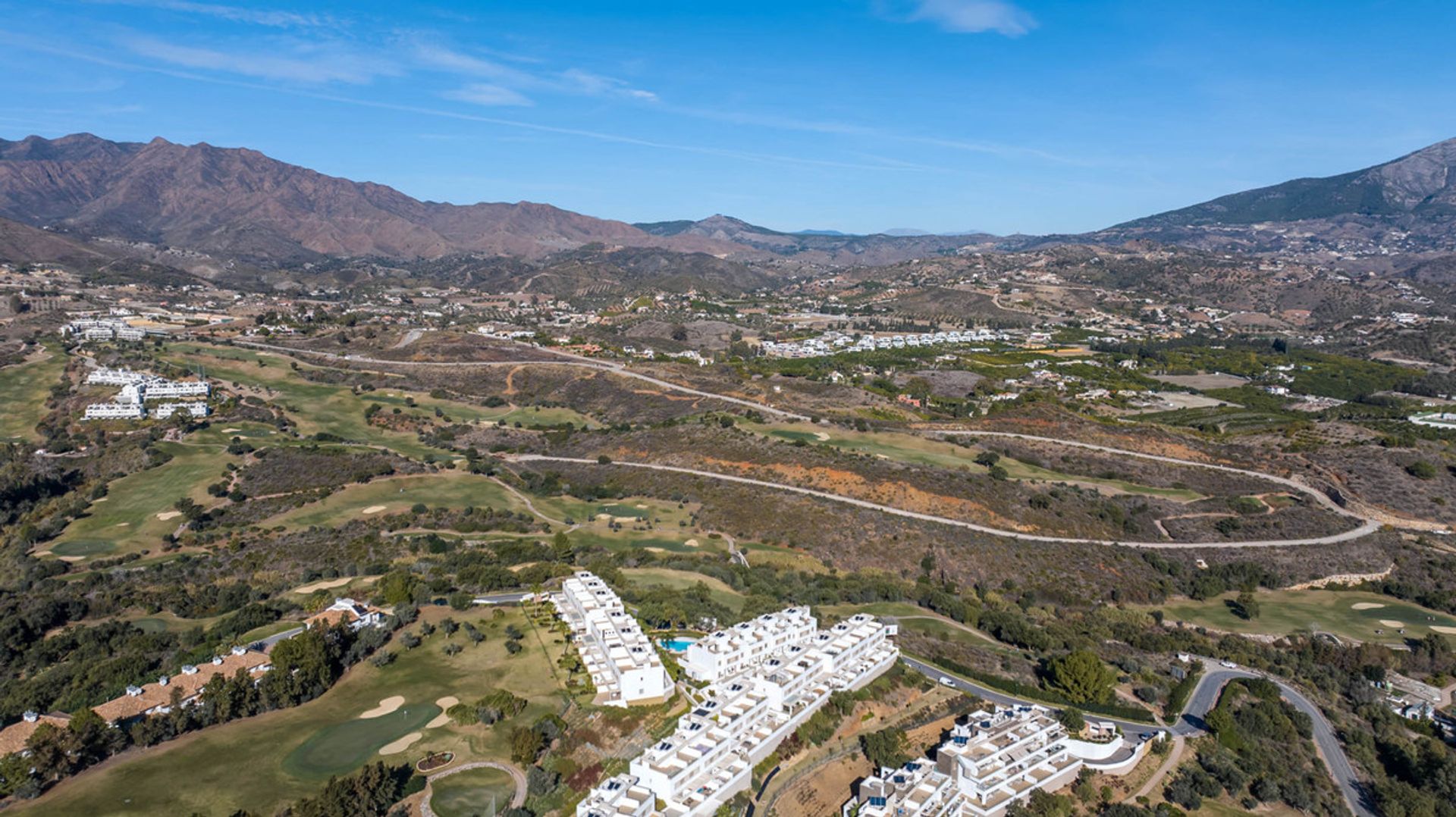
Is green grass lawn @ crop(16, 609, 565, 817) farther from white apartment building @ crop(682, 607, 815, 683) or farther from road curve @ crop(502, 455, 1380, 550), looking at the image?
road curve @ crop(502, 455, 1380, 550)

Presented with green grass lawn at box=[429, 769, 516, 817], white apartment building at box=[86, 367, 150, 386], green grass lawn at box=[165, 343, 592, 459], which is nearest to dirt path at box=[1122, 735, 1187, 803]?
green grass lawn at box=[429, 769, 516, 817]

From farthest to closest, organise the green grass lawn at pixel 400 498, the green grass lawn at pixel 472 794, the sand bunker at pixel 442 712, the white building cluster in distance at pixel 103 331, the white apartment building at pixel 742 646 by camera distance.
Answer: the white building cluster in distance at pixel 103 331
the green grass lawn at pixel 400 498
the white apartment building at pixel 742 646
the sand bunker at pixel 442 712
the green grass lawn at pixel 472 794

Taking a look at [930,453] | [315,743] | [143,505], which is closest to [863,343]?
[930,453]

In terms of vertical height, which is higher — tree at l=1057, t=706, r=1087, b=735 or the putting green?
the putting green

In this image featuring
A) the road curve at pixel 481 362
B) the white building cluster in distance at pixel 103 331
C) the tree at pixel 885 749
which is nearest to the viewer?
the tree at pixel 885 749

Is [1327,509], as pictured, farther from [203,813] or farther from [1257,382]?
[203,813]

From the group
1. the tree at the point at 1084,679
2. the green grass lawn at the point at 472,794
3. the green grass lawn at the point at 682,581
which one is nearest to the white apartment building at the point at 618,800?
the green grass lawn at the point at 472,794

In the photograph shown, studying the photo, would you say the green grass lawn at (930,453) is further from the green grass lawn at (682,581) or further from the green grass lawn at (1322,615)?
the green grass lawn at (682,581)
